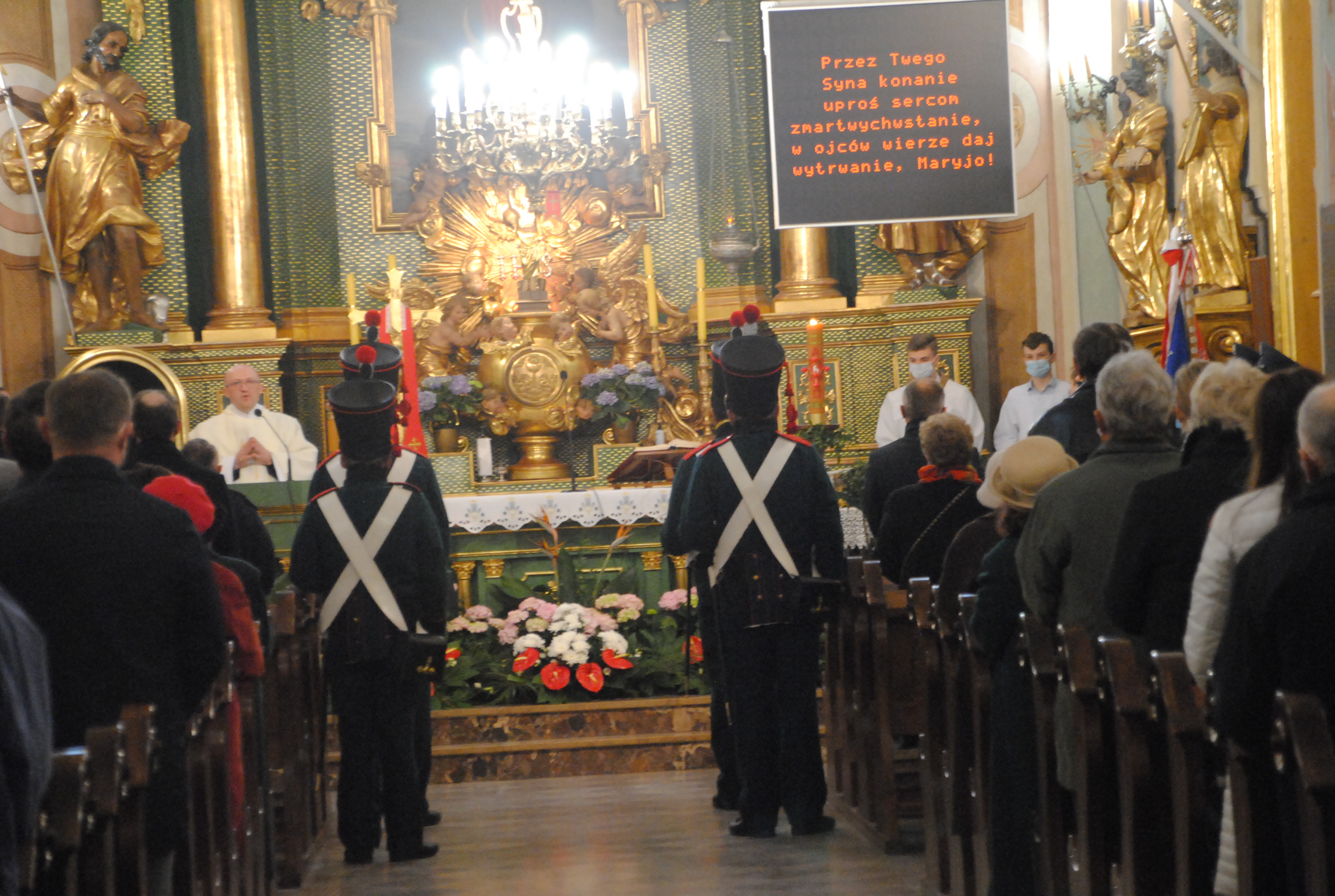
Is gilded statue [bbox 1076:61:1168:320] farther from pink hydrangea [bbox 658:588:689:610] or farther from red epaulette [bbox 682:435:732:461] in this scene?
red epaulette [bbox 682:435:732:461]

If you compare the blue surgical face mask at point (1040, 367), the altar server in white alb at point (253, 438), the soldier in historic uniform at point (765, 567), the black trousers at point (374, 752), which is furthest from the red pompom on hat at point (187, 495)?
the blue surgical face mask at point (1040, 367)

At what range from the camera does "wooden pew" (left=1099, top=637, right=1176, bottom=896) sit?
3.22m

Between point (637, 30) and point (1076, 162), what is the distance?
3.64m

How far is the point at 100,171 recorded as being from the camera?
11.0 meters

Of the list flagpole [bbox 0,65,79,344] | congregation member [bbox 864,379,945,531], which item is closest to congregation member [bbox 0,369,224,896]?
congregation member [bbox 864,379,945,531]

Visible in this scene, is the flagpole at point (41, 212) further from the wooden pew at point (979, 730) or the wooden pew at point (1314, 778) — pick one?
the wooden pew at point (1314, 778)

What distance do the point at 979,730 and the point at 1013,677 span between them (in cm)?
33

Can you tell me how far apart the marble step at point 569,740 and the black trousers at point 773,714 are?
164 centimetres

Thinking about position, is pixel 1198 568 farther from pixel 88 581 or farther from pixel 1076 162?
pixel 1076 162

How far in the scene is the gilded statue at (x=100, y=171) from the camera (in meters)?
11.0

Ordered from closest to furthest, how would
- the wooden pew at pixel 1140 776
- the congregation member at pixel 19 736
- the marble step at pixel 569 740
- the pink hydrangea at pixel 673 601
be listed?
the congregation member at pixel 19 736
the wooden pew at pixel 1140 776
the marble step at pixel 569 740
the pink hydrangea at pixel 673 601

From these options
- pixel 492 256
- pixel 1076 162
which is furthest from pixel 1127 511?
pixel 492 256

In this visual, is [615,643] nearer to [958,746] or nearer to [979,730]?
[958,746]

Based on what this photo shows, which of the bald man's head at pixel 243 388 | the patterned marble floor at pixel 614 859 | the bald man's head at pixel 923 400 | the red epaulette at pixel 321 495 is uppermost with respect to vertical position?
the bald man's head at pixel 243 388
